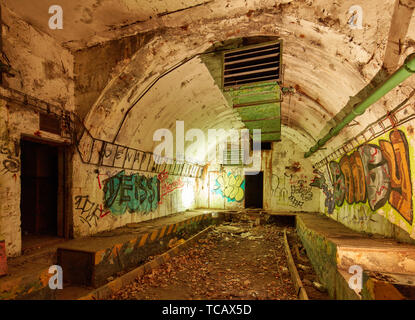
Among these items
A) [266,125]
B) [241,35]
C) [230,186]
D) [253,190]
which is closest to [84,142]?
[241,35]

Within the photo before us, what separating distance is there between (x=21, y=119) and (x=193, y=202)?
10.1 metres

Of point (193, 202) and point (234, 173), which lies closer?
point (193, 202)

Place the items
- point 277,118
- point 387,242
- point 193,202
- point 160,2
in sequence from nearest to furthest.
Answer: point 160,2
point 387,242
point 277,118
point 193,202

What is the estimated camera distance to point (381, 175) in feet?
16.5

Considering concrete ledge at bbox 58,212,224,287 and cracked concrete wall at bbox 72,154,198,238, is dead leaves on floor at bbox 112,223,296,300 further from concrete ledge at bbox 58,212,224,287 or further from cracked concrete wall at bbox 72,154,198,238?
cracked concrete wall at bbox 72,154,198,238

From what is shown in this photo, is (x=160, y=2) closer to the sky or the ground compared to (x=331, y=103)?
closer to the sky

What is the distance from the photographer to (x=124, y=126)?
6820 millimetres

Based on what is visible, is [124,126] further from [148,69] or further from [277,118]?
→ [277,118]

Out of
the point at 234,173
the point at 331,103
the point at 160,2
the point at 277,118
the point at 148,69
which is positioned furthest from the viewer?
the point at 234,173

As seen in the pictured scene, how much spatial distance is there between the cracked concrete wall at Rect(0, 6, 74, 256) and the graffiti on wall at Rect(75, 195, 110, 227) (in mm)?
1368

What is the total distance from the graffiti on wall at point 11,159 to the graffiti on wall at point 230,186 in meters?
11.4

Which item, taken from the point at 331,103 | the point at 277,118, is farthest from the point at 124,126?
the point at 277,118

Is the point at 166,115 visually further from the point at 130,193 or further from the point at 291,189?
the point at 291,189

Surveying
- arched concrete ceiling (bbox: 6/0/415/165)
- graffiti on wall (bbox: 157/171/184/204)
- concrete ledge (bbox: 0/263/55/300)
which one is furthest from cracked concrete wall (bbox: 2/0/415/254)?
graffiti on wall (bbox: 157/171/184/204)
